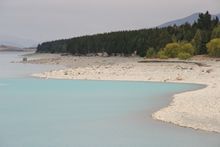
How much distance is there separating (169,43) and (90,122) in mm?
68850

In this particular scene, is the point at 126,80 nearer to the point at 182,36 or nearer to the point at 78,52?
the point at 182,36

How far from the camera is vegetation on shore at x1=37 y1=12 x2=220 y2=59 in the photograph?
8081 cm

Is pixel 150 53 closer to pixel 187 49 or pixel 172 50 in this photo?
pixel 172 50

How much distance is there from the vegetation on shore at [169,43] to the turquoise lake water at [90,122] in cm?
4681

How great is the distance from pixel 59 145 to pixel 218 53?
62.1 meters

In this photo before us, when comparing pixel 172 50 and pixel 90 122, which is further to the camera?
pixel 172 50

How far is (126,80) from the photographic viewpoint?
46094 mm

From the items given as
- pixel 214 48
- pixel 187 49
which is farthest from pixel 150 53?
pixel 214 48

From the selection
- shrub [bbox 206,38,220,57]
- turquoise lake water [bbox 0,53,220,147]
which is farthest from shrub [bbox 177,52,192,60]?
turquoise lake water [bbox 0,53,220,147]

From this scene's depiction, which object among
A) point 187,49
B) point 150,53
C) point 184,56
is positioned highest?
point 187,49

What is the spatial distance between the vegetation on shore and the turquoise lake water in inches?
1843

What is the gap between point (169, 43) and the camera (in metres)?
88.1

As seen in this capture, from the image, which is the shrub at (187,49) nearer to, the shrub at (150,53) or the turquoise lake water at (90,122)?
the shrub at (150,53)

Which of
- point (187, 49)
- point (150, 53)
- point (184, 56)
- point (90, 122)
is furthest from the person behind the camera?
point (150, 53)
